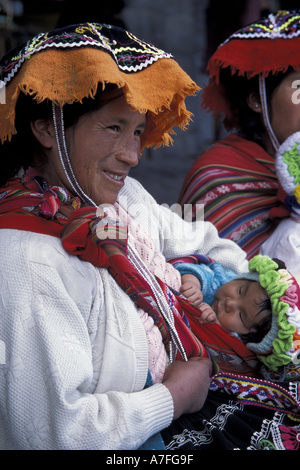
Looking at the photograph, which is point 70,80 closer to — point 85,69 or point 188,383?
point 85,69

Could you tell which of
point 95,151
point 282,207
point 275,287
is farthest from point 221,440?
point 282,207

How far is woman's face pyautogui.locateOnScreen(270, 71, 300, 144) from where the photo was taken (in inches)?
122

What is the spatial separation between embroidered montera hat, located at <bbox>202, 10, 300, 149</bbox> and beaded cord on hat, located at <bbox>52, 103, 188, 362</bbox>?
1552 millimetres

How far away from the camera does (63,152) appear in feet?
Result: 6.32

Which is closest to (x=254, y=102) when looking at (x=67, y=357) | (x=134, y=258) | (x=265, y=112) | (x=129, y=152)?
(x=265, y=112)

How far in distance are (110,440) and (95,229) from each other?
626 mm

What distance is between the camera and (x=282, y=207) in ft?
10.1

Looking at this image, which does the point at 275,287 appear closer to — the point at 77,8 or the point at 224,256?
the point at 224,256

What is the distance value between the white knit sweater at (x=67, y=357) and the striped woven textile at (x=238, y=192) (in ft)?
4.64

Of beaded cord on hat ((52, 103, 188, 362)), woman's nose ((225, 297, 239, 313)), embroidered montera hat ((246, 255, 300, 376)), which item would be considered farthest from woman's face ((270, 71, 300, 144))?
beaded cord on hat ((52, 103, 188, 362))

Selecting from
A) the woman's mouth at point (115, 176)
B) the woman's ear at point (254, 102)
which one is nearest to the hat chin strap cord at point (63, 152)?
the woman's mouth at point (115, 176)

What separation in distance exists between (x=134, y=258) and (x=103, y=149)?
392 millimetres

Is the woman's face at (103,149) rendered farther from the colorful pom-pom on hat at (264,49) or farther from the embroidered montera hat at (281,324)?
the colorful pom-pom on hat at (264,49)

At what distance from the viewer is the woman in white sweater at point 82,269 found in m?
1.59
